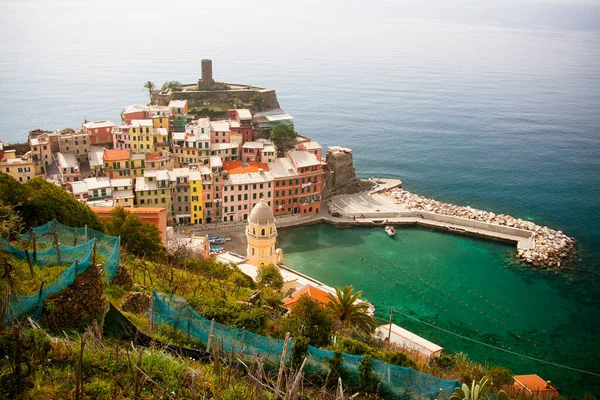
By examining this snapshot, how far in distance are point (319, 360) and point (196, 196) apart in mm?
32137

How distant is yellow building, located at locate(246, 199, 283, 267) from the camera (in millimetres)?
34125

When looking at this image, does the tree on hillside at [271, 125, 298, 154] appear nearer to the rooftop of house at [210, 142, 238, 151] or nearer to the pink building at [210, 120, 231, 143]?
the pink building at [210, 120, 231, 143]

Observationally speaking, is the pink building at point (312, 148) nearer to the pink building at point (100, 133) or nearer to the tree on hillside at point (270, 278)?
the pink building at point (100, 133)

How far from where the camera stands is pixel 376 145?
76.4m

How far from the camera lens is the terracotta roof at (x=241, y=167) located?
4850cm

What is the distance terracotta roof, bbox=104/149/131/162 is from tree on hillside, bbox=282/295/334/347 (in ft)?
97.6

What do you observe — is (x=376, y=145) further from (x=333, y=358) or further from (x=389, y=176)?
(x=333, y=358)

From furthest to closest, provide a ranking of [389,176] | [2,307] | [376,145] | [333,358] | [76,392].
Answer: [376,145]
[389,176]
[333,358]
[2,307]
[76,392]

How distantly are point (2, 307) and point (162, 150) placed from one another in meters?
37.6

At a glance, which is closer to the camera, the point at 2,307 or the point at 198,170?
the point at 2,307

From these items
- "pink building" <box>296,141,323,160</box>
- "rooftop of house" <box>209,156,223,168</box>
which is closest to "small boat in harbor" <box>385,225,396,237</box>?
"pink building" <box>296,141,323,160</box>

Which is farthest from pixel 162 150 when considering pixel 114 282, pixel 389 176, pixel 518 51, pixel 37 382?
pixel 518 51

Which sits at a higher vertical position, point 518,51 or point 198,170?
point 518,51

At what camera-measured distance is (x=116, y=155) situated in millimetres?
46375
